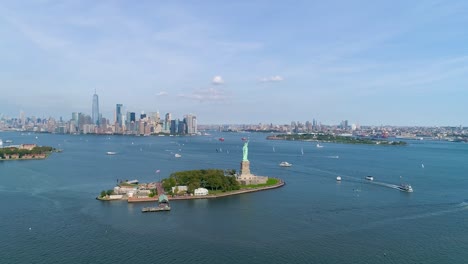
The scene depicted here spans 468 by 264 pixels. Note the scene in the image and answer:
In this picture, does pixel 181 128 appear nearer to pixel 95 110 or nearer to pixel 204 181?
pixel 95 110

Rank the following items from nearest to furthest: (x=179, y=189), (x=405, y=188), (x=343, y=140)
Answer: (x=179, y=189)
(x=405, y=188)
(x=343, y=140)

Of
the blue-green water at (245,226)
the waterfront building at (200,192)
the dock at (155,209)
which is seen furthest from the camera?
the waterfront building at (200,192)

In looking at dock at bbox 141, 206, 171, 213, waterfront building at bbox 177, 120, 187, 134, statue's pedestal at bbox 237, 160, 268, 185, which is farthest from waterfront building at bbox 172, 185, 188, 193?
waterfront building at bbox 177, 120, 187, 134

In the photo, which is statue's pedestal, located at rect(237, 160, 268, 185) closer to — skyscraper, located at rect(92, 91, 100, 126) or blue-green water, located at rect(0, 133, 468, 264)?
blue-green water, located at rect(0, 133, 468, 264)

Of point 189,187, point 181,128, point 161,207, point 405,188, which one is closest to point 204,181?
point 189,187

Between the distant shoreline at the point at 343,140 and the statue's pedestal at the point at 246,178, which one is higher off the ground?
the distant shoreline at the point at 343,140

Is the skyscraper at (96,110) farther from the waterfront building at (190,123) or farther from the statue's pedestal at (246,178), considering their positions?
the statue's pedestal at (246,178)

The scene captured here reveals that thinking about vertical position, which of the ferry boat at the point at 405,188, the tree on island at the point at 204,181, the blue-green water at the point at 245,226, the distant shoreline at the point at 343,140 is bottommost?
the blue-green water at the point at 245,226

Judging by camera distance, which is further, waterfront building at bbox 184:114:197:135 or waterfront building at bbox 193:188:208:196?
waterfront building at bbox 184:114:197:135

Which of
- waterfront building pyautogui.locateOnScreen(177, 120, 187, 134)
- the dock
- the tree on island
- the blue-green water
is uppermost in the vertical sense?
waterfront building pyautogui.locateOnScreen(177, 120, 187, 134)

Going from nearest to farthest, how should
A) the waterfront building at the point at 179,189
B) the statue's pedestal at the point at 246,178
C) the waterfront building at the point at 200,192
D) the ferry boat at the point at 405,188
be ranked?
the waterfront building at the point at 200,192 < the waterfront building at the point at 179,189 < the ferry boat at the point at 405,188 < the statue's pedestal at the point at 246,178

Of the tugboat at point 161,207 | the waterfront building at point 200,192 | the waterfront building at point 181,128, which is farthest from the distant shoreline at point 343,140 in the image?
the tugboat at point 161,207

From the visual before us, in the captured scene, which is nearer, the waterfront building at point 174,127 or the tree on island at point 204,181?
the tree on island at point 204,181
